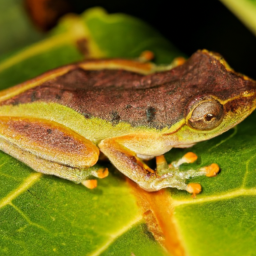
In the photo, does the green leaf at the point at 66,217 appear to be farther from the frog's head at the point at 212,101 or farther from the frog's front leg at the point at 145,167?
the frog's head at the point at 212,101

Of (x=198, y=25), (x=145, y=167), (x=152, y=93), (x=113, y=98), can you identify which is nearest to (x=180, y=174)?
(x=145, y=167)

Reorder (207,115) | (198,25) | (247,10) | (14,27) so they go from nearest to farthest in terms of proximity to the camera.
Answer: (247,10) → (207,115) → (14,27) → (198,25)

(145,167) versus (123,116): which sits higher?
(123,116)

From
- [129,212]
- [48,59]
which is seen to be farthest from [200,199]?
[48,59]

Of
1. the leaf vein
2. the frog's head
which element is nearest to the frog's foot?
the frog's head

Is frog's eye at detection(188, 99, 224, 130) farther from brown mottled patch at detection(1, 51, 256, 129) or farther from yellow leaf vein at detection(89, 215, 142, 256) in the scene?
yellow leaf vein at detection(89, 215, 142, 256)

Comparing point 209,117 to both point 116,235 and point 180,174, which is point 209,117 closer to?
point 180,174
